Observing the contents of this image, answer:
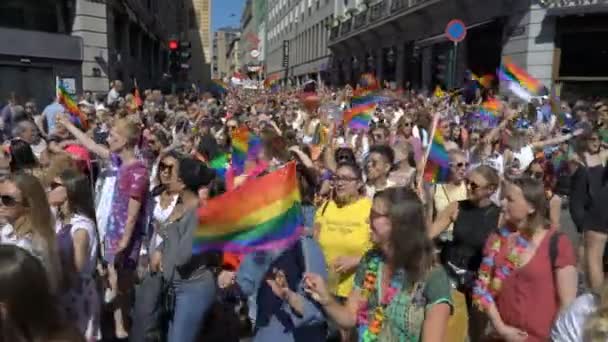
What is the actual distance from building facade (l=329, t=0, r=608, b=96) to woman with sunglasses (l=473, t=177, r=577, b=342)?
11848 millimetres

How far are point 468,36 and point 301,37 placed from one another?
3844cm


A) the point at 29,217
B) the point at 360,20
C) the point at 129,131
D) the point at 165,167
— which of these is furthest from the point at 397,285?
the point at 360,20

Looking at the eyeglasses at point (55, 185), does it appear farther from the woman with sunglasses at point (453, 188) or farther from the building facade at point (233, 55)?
the building facade at point (233, 55)

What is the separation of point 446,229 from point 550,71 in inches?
599

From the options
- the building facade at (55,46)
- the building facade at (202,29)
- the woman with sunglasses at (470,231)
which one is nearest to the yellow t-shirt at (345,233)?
the woman with sunglasses at (470,231)

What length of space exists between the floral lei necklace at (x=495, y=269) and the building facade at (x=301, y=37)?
134 ft

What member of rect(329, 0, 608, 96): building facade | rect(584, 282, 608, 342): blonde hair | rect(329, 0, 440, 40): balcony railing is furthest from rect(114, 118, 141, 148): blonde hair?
rect(329, 0, 440, 40): balcony railing

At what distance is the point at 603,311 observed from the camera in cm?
204

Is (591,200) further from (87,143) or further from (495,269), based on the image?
(87,143)

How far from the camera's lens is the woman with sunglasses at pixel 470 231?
398 centimetres

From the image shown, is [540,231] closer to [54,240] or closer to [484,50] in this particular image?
[54,240]

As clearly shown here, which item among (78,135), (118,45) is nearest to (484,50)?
(118,45)

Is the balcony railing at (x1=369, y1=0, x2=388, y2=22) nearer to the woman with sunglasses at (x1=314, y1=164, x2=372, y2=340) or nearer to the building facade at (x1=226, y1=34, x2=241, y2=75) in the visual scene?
the woman with sunglasses at (x1=314, y1=164, x2=372, y2=340)

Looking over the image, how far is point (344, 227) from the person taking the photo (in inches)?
158
